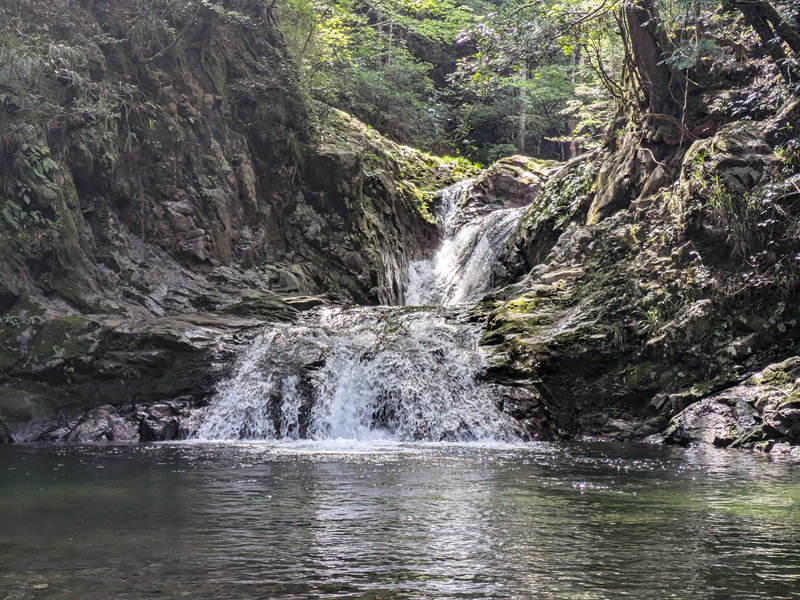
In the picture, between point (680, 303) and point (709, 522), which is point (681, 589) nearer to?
point (709, 522)

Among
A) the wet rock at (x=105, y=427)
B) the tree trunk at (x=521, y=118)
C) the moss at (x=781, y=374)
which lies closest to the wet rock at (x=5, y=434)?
the wet rock at (x=105, y=427)

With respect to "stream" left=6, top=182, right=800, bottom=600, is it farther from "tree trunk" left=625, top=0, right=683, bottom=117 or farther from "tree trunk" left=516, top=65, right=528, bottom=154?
"tree trunk" left=516, top=65, right=528, bottom=154

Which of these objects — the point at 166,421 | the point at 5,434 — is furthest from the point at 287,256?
the point at 5,434

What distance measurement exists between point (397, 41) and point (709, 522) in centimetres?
3122

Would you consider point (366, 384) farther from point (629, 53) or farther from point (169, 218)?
point (629, 53)

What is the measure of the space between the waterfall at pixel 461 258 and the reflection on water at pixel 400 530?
35.5 ft

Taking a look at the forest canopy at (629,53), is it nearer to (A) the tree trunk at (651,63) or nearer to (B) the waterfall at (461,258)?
(A) the tree trunk at (651,63)

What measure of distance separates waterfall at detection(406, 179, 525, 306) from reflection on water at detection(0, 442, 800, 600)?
10.8 m

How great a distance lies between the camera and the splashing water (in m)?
10.7

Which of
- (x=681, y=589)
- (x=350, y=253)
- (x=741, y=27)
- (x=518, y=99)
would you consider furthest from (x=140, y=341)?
(x=518, y=99)

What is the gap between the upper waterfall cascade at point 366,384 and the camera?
10.7 meters

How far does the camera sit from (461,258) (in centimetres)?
1927

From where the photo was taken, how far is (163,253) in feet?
50.2

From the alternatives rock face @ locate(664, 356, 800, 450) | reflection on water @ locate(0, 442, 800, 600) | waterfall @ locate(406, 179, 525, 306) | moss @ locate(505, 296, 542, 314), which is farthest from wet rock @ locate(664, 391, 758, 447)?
waterfall @ locate(406, 179, 525, 306)
